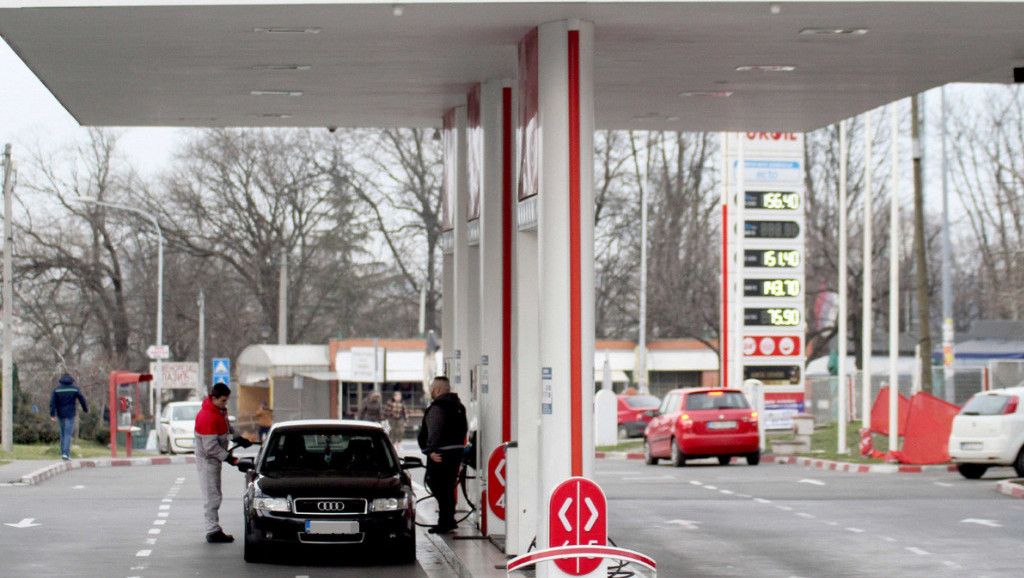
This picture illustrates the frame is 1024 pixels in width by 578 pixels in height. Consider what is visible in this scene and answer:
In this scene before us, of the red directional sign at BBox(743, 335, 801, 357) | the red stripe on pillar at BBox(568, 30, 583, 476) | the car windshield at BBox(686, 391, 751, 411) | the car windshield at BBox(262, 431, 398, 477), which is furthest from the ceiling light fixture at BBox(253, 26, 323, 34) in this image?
the red directional sign at BBox(743, 335, 801, 357)

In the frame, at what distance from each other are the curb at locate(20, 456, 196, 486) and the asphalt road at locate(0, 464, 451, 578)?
3.81 feet

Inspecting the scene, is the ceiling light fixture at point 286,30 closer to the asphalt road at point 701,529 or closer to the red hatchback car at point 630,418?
the asphalt road at point 701,529

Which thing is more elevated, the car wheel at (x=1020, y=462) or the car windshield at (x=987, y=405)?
the car windshield at (x=987, y=405)

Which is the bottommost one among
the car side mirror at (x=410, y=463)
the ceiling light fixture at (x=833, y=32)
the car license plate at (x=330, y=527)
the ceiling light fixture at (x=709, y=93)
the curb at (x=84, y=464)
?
the curb at (x=84, y=464)

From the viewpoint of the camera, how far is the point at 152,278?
66.3 metres

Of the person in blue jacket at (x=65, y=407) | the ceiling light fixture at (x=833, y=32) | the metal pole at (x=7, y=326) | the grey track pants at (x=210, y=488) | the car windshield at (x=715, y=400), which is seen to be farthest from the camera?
the metal pole at (x=7, y=326)

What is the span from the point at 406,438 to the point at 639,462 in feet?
61.5

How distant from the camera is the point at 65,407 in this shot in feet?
107

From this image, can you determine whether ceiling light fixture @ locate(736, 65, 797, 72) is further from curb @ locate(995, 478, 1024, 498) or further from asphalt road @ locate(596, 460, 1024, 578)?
curb @ locate(995, 478, 1024, 498)

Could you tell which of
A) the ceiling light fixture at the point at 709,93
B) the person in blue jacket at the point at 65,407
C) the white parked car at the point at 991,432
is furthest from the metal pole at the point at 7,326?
the ceiling light fixture at the point at 709,93

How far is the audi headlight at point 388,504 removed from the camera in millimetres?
14406

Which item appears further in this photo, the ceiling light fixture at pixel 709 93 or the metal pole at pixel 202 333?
the metal pole at pixel 202 333

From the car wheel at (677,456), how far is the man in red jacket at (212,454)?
1550 centimetres

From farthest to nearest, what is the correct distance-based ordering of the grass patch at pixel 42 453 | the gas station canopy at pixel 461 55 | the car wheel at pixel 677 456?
the grass patch at pixel 42 453 → the car wheel at pixel 677 456 → the gas station canopy at pixel 461 55
